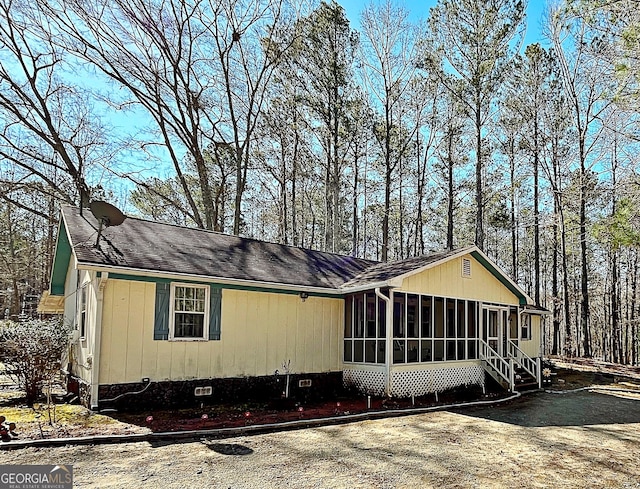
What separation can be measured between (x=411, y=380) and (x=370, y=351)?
1.22 metres

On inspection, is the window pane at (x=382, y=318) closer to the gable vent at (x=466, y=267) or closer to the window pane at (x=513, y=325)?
the gable vent at (x=466, y=267)

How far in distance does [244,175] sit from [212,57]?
5355mm

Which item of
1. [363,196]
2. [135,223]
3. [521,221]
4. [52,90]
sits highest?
[52,90]

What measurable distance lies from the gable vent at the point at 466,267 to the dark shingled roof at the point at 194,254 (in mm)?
2959

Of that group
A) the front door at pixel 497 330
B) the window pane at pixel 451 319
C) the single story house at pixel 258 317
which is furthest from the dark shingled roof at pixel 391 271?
the front door at pixel 497 330

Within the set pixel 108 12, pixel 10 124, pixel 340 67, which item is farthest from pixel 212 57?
pixel 10 124

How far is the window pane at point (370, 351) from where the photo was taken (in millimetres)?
11125

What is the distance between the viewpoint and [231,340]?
9.64 m

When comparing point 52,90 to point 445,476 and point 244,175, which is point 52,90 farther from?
point 445,476

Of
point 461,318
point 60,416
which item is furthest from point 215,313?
point 461,318

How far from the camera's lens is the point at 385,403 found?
392 inches

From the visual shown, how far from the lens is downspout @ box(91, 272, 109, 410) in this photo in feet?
26.0

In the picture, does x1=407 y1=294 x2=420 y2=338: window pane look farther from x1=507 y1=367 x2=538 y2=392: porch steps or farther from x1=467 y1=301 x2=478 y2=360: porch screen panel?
x1=507 y1=367 x2=538 y2=392: porch steps

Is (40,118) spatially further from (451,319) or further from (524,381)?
(524,381)
